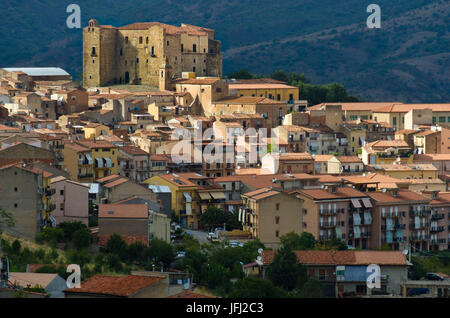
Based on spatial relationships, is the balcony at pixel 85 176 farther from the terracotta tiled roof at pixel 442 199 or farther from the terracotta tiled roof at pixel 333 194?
the terracotta tiled roof at pixel 442 199

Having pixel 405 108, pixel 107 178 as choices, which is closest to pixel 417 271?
pixel 107 178

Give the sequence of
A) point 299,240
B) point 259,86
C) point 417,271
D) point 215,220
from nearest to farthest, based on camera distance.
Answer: point 417,271
point 299,240
point 215,220
point 259,86

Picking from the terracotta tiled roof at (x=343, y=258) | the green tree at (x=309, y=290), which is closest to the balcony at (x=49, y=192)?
the terracotta tiled roof at (x=343, y=258)

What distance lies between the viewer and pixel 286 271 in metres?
45.8

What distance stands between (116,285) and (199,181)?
73.9 feet

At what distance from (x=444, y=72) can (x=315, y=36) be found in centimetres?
2121

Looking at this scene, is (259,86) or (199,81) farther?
(259,86)

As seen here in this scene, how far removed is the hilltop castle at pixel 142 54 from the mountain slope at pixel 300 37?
59654 millimetres

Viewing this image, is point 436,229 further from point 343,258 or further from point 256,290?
point 256,290

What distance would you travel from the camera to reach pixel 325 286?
46.8m

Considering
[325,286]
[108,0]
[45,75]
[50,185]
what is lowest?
[325,286]
